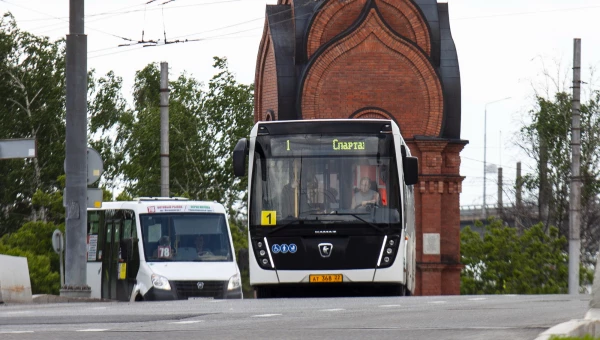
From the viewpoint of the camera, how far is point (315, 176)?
20484 millimetres

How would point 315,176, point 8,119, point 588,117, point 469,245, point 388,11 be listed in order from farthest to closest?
point 8,119, point 588,117, point 469,245, point 388,11, point 315,176

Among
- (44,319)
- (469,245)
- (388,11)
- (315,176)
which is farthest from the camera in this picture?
(469,245)

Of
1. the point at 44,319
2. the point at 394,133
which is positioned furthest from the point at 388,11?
the point at 44,319

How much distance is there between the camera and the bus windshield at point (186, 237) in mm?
27094

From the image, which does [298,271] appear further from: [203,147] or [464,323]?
[203,147]

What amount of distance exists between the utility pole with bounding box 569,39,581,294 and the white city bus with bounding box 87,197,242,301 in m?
13.1

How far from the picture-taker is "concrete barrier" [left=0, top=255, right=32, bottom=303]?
20.0 meters

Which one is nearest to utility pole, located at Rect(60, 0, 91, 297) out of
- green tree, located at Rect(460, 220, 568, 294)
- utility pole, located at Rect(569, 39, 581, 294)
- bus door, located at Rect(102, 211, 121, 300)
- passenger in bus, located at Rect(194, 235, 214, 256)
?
passenger in bus, located at Rect(194, 235, 214, 256)

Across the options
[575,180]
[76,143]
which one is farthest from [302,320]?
[575,180]

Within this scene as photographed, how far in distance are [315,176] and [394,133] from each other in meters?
1.47

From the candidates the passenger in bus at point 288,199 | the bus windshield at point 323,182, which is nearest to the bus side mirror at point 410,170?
the bus windshield at point 323,182

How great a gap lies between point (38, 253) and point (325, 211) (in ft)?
91.3

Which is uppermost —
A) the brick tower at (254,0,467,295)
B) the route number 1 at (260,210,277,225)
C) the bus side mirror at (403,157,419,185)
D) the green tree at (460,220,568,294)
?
the brick tower at (254,0,467,295)

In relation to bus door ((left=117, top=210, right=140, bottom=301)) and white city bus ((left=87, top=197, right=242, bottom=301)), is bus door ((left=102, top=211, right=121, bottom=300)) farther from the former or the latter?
bus door ((left=117, top=210, right=140, bottom=301))
